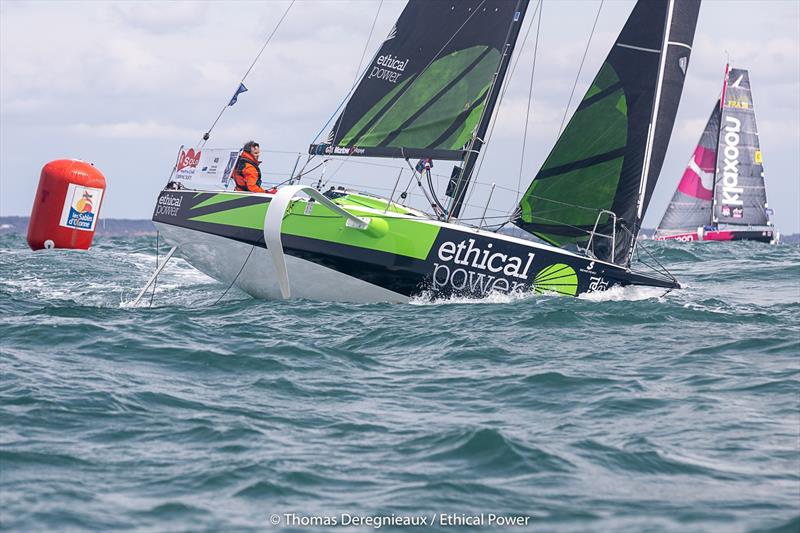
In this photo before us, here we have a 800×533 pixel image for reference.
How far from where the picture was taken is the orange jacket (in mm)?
11648

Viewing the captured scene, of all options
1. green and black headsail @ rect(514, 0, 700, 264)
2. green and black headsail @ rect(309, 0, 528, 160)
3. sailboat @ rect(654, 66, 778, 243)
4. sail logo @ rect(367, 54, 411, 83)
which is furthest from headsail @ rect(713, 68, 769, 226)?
sail logo @ rect(367, 54, 411, 83)

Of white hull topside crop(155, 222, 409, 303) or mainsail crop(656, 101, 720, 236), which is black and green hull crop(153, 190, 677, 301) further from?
mainsail crop(656, 101, 720, 236)

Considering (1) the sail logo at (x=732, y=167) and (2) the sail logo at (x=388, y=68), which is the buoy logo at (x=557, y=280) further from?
(1) the sail logo at (x=732, y=167)

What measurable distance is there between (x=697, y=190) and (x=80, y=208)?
30.4 meters

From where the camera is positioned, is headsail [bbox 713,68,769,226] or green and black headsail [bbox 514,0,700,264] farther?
headsail [bbox 713,68,769,226]

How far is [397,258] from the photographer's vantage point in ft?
35.1

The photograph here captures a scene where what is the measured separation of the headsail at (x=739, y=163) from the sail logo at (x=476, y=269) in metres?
30.5

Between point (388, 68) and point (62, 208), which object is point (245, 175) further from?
point (62, 208)

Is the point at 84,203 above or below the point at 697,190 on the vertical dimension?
below

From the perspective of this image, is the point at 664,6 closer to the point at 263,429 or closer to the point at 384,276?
the point at 384,276

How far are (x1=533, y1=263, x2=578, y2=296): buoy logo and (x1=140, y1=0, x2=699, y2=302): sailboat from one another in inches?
0.5

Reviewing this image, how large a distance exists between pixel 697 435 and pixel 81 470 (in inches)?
132

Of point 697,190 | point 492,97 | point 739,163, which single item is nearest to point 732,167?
point 739,163

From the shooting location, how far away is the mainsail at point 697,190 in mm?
40094
